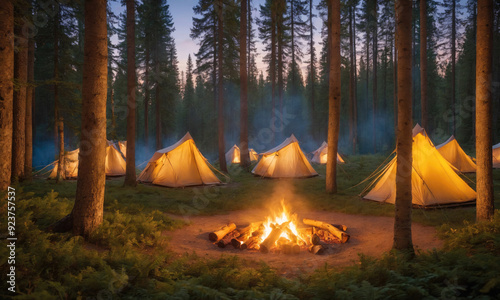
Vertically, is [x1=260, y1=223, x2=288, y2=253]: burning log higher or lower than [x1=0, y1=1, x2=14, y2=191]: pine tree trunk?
lower

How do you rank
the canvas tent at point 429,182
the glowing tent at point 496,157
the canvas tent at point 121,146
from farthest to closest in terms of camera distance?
1. the canvas tent at point 121,146
2. the glowing tent at point 496,157
3. the canvas tent at point 429,182

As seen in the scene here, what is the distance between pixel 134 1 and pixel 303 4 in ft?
67.9

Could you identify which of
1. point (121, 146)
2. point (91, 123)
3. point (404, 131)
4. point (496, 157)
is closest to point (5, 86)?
point (91, 123)

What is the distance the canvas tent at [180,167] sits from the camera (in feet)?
47.0

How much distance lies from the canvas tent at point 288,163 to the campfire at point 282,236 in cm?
948

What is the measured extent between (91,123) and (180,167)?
9.19 metres

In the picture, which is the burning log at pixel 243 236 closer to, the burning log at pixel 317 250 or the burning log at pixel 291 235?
the burning log at pixel 291 235

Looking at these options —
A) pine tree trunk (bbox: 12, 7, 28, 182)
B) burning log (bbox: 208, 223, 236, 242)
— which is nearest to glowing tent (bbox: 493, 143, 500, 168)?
burning log (bbox: 208, 223, 236, 242)

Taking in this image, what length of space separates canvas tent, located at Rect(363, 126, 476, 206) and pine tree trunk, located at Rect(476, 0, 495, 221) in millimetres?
3058

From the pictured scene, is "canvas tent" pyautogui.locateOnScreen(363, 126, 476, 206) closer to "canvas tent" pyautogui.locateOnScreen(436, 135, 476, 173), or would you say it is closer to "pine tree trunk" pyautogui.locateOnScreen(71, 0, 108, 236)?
"canvas tent" pyautogui.locateOnScreen(436, 135, 476, 173)

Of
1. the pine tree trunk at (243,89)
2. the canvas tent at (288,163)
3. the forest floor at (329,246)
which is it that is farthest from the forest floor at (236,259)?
the pine tree trunk at (243,89)

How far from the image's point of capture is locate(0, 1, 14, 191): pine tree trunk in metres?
5.50

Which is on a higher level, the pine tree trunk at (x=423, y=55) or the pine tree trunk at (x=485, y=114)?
the pine tree trunk at (x=423, y=55)

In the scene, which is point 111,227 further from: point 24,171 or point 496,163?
point 496,163
